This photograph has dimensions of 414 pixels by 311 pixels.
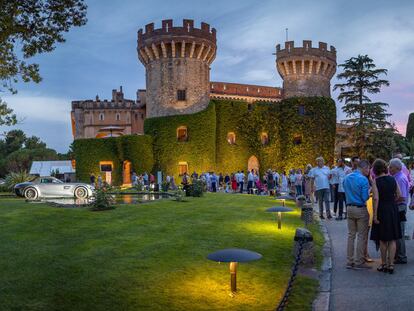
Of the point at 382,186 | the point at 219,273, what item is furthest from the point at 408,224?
the point at 219,273

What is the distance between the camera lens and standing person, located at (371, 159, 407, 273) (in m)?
7.13

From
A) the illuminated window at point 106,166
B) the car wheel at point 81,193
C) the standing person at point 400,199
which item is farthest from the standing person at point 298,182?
the illuminated window at point 106,166

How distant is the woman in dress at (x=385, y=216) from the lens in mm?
7133

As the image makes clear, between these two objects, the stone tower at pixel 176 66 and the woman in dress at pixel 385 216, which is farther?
the stone tower at pixel 176 66

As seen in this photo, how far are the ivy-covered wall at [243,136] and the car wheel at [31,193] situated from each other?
55.5 ft

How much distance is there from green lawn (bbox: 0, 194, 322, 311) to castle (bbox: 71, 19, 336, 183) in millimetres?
25306

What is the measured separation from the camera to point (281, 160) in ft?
134

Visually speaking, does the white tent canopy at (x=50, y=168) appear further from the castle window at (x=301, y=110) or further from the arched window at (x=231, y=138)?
the castle window at (x=301, y=110)

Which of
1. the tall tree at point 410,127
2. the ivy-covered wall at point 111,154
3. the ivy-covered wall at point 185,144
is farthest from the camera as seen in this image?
the tall tree at point 410,127

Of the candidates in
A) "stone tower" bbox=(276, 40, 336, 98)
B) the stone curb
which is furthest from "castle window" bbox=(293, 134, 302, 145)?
the stone curb

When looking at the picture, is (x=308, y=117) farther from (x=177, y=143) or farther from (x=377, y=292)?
(x=377, y=292)

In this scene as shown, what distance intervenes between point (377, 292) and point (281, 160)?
1382 inches

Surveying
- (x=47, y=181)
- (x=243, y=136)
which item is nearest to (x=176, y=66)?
(x=243, y=136)

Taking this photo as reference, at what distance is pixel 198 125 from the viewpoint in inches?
1522
